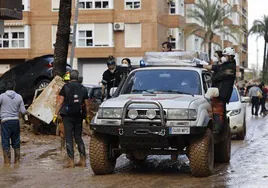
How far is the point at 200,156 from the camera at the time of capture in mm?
10469

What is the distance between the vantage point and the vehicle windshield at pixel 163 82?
38.1 feet

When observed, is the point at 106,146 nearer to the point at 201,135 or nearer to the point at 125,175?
the point at 125,175

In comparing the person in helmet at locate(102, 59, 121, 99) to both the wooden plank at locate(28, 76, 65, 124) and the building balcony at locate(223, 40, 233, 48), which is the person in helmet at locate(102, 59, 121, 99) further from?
the building balcony at locate(223, 40, 233, 48)

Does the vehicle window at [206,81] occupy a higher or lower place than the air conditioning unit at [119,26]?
lower

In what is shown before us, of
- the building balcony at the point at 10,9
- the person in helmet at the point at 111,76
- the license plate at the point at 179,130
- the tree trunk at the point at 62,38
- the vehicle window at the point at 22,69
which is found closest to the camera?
the license plate at the point at 179,130

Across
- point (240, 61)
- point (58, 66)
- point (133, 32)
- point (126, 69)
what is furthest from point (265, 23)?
point (126, 69)

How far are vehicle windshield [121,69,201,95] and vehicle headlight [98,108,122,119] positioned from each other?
1165 mm

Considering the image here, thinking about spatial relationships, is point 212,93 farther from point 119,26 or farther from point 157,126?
point 119,26

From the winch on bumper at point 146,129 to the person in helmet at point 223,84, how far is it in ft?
5.44

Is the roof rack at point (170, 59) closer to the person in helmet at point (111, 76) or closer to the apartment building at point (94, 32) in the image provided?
the person in helmet at point (111, 76)

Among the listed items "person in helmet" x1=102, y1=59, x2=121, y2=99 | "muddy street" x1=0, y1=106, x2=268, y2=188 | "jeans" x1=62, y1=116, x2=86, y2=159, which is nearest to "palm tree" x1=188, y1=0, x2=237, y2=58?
"person in helmet" x1=102, y1=59, x2=121, y2=99

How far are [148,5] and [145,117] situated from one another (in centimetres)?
4115

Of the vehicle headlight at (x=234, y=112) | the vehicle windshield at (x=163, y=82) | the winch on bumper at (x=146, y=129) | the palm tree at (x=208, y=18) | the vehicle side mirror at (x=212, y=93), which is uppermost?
the palm tree at (x=208, y=18)

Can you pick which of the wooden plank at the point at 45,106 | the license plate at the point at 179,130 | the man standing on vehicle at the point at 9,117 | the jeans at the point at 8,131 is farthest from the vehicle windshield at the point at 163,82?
the wooden plank at the point at 45,106
